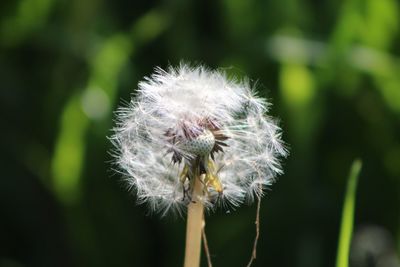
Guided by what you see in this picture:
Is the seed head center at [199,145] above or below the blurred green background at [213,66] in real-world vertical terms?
below

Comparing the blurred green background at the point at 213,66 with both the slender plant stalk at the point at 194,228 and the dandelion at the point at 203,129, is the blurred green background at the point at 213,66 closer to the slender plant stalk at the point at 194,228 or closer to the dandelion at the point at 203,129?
the dandelion at the point at 203,129

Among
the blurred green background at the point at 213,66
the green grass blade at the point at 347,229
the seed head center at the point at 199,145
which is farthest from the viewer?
the blurred green background at the point at 213,66

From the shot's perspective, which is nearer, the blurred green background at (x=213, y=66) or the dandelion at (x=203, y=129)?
the dandelion at (x=203, y=129)

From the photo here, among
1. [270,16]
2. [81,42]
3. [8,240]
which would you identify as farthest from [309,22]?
[8,240]

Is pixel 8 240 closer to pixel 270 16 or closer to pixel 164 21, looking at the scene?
pixel 164 21

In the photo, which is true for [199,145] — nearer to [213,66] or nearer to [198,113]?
[198,113]

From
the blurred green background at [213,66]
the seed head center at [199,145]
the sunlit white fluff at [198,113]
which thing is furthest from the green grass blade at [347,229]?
the blurred green background at [213,66]

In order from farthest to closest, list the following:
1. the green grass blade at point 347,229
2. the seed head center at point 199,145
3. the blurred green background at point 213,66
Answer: the blurred green background at point 213,66, the green grass blade at point 347,229, the seed head center at point 199,145
